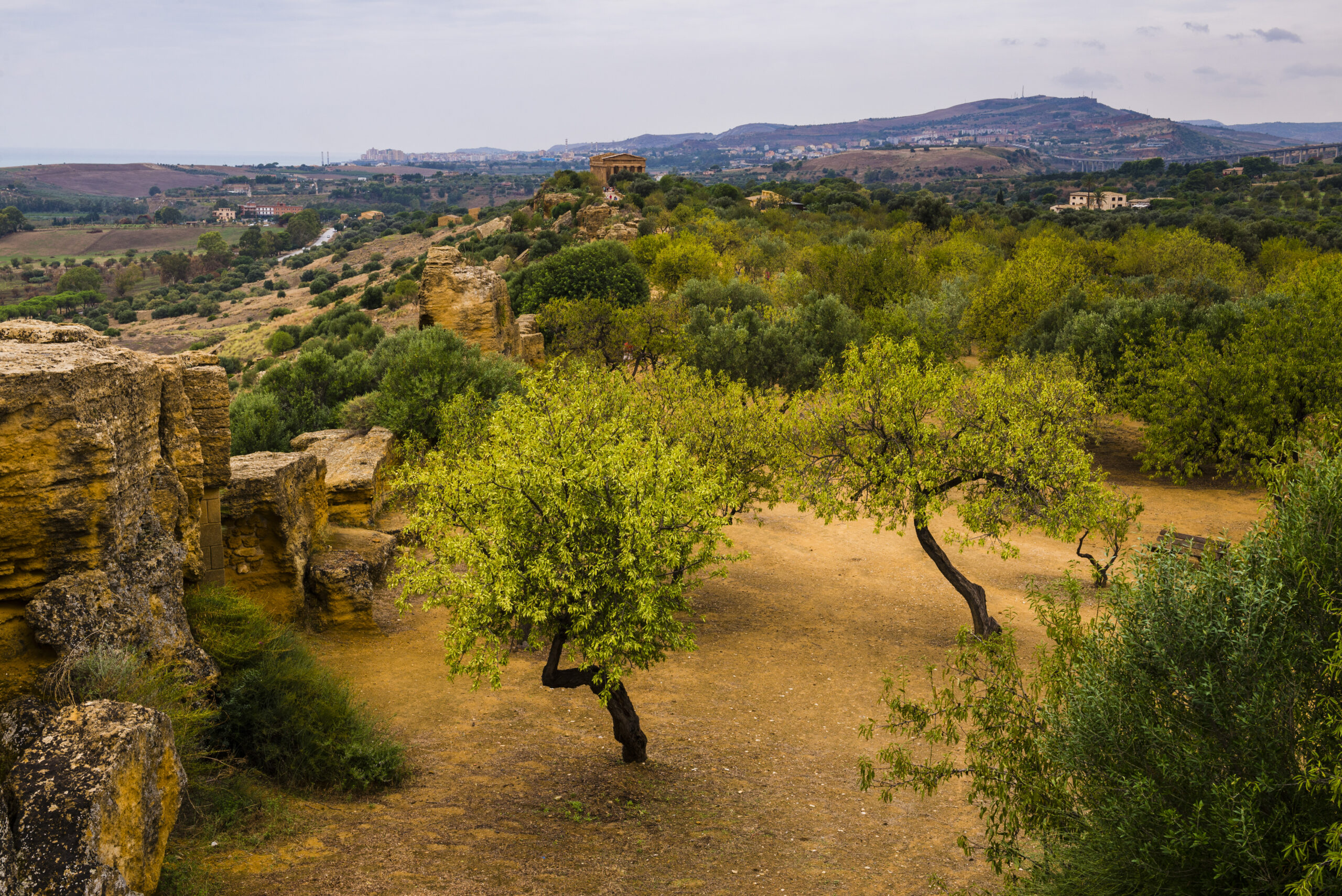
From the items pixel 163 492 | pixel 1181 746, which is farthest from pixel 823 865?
pixel 163 492

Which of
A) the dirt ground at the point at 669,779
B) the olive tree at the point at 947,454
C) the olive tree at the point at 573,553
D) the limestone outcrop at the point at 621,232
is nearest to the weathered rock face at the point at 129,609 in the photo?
the dirt ground at the point at 669,779

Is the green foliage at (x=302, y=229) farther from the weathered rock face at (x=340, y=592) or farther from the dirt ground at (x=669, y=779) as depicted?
the dirt ground at (x=669, y=779)

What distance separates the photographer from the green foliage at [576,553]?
442 inches

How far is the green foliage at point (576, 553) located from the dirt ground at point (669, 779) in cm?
181

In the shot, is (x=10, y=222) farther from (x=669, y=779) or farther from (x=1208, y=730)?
(x=1208, y=730)

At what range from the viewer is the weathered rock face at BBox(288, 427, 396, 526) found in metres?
21.1

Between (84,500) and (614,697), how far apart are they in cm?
749

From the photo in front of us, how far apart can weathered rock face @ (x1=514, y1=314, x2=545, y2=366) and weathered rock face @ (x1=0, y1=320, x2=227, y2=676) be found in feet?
89.8

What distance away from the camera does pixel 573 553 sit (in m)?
11.5

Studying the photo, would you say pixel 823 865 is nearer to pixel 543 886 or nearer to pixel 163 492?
pixel 543 886

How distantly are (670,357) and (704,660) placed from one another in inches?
813

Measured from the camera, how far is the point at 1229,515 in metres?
29.6

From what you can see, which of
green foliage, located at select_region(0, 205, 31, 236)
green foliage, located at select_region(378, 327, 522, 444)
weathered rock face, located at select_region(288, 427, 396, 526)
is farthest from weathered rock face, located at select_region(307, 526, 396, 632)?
green foliage, located at select_region(0, 205, 31, 236)

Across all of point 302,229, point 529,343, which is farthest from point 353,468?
point 302,229
